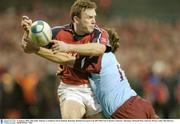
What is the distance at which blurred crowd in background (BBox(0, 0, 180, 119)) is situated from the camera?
12.6 m

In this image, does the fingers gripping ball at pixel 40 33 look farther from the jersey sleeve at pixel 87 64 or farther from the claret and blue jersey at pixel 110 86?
the claret and blue jersey at pixel 110 86

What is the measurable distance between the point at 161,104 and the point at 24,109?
243 cm

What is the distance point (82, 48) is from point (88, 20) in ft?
1.33

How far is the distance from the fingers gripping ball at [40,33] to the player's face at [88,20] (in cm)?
46

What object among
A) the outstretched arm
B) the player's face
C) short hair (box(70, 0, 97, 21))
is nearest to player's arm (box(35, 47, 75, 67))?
the outstretched arm

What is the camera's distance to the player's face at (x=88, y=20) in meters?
7.43

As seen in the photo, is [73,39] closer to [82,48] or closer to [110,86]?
[82,48]

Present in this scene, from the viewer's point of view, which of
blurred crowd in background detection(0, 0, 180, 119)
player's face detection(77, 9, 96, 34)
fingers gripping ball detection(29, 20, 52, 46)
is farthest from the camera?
blurred crowd in background detection(0, 0, 180, 119)

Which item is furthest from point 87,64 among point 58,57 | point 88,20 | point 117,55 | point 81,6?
point 117,55

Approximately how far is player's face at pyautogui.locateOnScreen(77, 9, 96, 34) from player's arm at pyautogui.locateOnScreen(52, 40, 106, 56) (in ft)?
0.83

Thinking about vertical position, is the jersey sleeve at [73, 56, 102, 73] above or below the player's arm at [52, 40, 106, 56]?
below

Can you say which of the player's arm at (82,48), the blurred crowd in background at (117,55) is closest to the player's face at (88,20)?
the player's arm at (82,48)

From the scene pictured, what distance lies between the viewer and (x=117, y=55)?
14531 millimetres

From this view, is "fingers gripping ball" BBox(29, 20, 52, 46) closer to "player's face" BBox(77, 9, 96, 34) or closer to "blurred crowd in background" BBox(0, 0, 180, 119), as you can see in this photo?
"player's face" BBox(77, 9, 96, 34)
